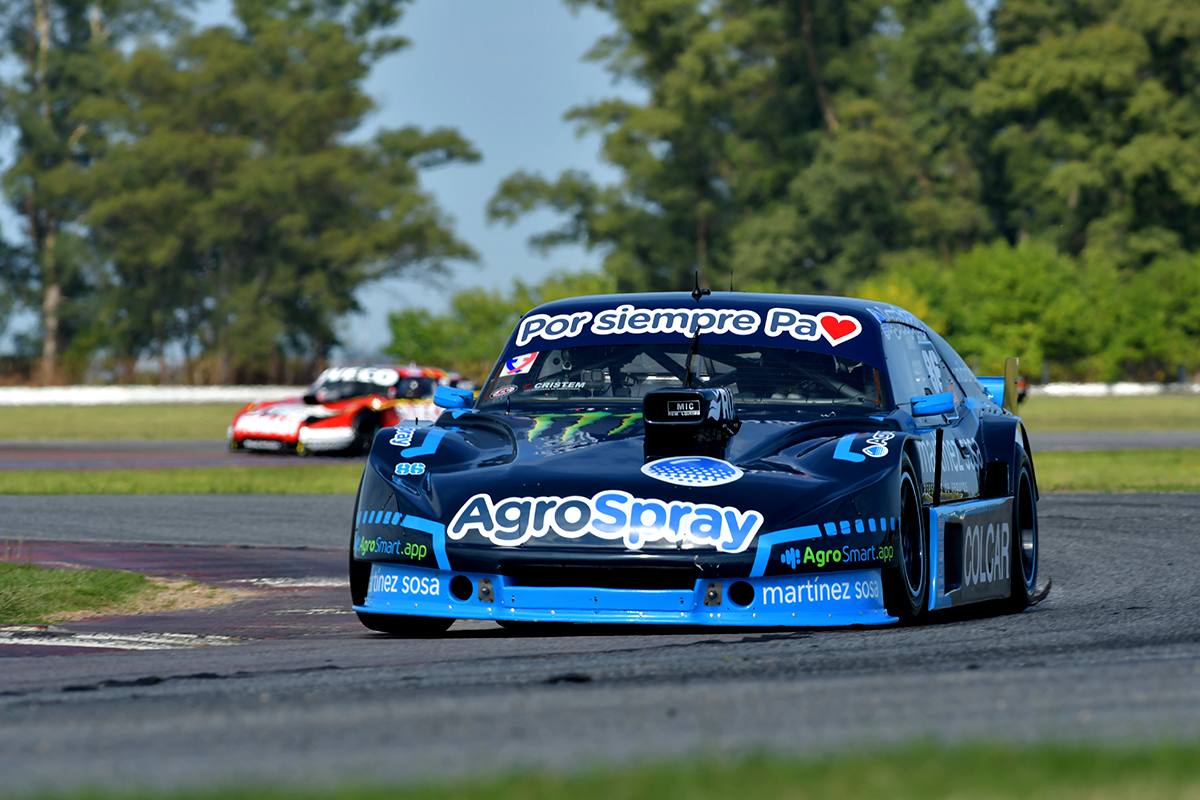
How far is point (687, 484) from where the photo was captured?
812cm

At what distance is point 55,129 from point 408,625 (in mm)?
93804

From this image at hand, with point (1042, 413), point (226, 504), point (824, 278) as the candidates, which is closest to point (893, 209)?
point (824, 278)

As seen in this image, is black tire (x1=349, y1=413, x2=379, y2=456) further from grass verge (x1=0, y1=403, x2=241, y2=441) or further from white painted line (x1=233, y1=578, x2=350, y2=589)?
white painted line (x1=233, y1=578, x2=350, y2=589)

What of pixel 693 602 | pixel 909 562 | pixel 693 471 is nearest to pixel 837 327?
pixel 909 562

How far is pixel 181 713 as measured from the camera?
565 centimetres

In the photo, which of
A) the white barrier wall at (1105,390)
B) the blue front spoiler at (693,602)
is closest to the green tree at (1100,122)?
the white barrier wall at (1105,390)

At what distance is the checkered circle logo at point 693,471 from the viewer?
8.15 meters

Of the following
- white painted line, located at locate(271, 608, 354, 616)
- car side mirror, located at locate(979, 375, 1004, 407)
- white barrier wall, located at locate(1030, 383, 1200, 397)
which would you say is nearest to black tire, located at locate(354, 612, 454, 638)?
white painted line, located at locate(271, 608, 354, 616)

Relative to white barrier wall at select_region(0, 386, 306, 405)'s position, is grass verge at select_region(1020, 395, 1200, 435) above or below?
below

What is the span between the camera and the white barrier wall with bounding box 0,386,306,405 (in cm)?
7075

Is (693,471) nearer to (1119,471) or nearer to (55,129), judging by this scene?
(1119,471)

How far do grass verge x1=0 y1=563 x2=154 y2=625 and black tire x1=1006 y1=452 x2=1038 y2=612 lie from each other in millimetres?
4707

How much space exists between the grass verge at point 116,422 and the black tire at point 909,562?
33.9m

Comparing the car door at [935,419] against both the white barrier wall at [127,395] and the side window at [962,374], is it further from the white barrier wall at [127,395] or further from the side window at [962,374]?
the white barrier wall at [127,395]
